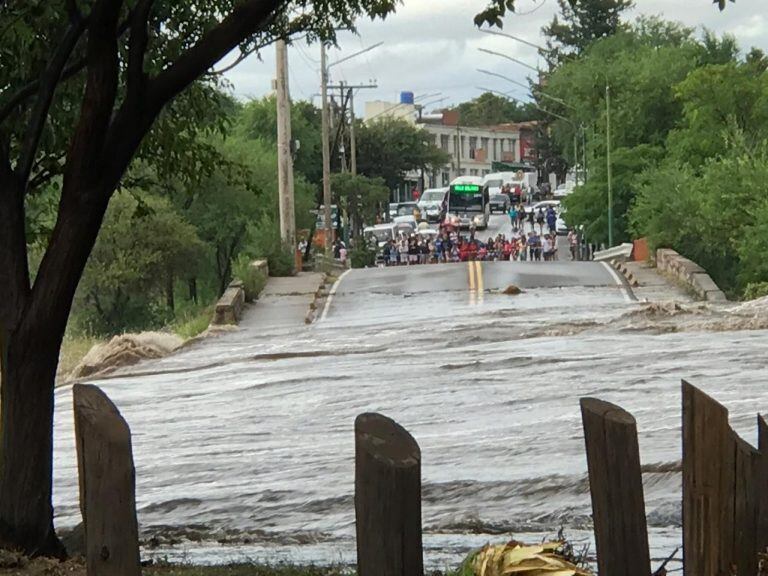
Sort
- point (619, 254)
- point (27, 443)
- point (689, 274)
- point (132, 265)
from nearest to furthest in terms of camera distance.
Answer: point (27, 443)
point (689, 274)
point (619, 254)
point (132, 265)

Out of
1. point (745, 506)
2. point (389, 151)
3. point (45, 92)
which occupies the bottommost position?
point (745, 506)

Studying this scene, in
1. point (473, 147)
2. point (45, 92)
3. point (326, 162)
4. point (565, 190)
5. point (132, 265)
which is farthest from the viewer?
point (473, 147)

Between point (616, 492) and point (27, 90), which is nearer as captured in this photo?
point (616, 492)

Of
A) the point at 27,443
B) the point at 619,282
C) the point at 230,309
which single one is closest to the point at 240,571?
the point at 27,443

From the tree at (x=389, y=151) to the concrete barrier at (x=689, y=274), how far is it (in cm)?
6665

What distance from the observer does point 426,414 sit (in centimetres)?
1861

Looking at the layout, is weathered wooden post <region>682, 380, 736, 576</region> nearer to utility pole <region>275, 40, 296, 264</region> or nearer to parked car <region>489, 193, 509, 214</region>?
utility pole <region>275, 40, 296, 264</region>

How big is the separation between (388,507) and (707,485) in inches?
42.2

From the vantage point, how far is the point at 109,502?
11.4ft

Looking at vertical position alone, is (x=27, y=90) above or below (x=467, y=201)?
below

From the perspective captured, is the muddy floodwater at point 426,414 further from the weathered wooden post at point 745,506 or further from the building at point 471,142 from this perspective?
the building at point 471,142

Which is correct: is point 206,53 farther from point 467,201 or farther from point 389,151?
point 389,151

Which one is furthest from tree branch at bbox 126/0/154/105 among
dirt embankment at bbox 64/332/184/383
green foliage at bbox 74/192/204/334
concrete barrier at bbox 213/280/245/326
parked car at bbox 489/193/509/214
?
parked car at bbox 489/193/509/214

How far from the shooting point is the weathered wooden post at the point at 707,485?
3.85 metres
